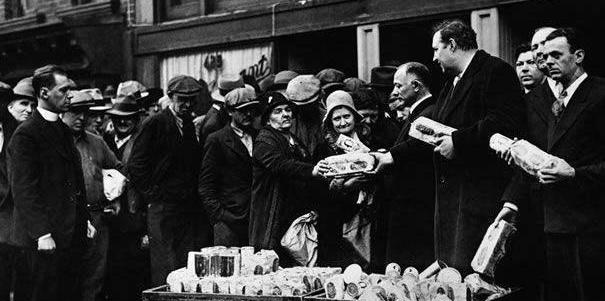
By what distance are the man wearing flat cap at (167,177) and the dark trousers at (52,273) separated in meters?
1.34

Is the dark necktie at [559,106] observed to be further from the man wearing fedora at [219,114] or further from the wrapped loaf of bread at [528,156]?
the man wearing fedora at [219,114]

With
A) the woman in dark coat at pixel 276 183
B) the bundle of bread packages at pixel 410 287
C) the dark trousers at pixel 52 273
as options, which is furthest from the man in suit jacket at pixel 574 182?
the dark trousers at pixel 52 273

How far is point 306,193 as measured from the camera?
786 centimetres

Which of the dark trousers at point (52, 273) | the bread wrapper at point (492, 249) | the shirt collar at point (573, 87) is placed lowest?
the dark trousers at point (52, 273)

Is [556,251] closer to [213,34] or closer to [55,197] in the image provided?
[55,197]

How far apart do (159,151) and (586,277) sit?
180 inches

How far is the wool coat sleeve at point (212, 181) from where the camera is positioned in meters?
8.52

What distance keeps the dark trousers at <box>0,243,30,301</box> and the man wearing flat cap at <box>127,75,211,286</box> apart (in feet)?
4.11

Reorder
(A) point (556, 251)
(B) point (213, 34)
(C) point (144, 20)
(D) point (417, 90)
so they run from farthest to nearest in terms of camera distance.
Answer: (C) point (144, 20), (B) point (213, 34), (D) point (417, 90), (A) point (556, 251)

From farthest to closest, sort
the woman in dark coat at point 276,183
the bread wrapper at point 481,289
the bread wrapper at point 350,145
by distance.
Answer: the woman in dark coat at point 276,183, the bread wrapper at point 350,145, the bread wrapper at point 481,289

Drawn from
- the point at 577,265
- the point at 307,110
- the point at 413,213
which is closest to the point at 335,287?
the point at 577,265

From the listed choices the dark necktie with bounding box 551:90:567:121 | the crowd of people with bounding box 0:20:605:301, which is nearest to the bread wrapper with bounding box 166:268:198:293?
the crowd of people with bounding box 0:20:605:301

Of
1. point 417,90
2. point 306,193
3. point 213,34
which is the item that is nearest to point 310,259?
point 306,193

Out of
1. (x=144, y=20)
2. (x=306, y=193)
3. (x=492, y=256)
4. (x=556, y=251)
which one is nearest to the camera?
(x=492, y=256)
